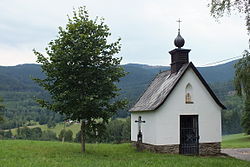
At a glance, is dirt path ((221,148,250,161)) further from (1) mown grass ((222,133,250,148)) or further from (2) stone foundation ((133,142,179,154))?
(1) mown grass ((222,133,250,148))

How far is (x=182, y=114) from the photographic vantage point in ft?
62.3

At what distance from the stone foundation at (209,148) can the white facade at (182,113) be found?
246 millimetres

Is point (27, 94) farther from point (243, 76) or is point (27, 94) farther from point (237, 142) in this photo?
point (243, 76)

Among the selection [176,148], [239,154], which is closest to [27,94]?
[176,148]

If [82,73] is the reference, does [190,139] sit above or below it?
below

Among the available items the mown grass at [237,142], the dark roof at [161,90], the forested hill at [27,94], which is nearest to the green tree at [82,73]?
the dark roof at [161,90]

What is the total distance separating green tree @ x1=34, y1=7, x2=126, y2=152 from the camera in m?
16.0

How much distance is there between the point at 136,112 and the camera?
21828mm

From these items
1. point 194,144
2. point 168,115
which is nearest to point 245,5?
point 168,115

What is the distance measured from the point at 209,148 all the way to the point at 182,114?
282 centimetres

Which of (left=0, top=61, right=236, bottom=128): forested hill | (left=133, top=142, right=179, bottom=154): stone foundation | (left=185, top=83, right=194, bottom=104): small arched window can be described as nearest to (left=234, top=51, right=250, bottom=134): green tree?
(left=185, top=83, right=194, bottom=104): small arched window

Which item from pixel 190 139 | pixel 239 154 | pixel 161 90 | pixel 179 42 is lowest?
pixel 239 154

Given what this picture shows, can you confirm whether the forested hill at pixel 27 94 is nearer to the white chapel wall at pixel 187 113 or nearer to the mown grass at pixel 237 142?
the mown grass at pixel 237 142

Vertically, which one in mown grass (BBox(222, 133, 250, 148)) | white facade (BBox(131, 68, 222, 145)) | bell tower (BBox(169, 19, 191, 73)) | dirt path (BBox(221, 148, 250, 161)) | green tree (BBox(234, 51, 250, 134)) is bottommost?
mown grass (BBox(222, 133, 250, 148))
